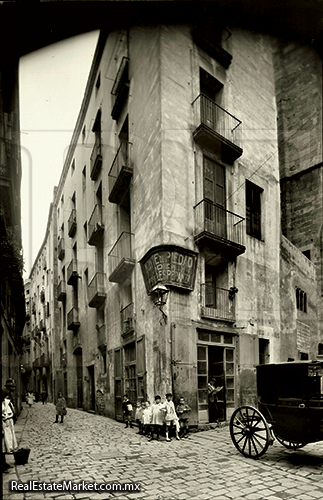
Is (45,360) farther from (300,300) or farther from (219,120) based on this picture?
Result: (219,120)

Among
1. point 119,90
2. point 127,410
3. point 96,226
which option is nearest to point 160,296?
point 96,226

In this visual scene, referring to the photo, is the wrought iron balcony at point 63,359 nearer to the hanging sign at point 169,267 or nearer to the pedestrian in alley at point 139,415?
the pedestrian in alley at point 139,415

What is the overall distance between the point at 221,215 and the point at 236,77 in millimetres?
4102

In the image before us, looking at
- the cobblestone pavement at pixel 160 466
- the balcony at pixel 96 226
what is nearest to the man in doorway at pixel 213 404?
the cobblestone pavement at pixel 160 466

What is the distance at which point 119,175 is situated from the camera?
11055 mm

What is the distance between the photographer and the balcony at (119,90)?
11686mm

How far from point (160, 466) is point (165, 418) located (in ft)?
9.43

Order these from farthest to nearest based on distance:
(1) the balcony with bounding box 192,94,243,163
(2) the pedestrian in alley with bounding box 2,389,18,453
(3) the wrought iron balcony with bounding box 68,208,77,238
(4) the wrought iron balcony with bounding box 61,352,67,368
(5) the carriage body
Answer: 1. (1) the balcony with bounding box 192,94,243,163
2. (4) the wrought iron balcony with bounding box 61,352,67,368
3. (3) the wrought iron balcony with bounding box 68,208,77,238
4. (5) the carriage body
5. (2) the pedestrian in alley with bounding box 2,389,18,453

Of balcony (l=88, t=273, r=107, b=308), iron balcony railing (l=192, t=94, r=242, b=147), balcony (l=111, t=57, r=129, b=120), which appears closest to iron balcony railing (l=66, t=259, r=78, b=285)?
balcony (l=88, t=273, r=107, b=308)

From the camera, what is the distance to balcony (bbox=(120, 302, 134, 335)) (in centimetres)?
1096

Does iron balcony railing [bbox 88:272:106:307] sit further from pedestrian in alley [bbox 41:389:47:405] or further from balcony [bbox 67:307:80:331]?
pedestrian in alley [bbox 41:389:47:405]

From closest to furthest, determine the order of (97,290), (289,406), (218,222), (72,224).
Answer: (289,406), (72,224), (97,290), (218,222)

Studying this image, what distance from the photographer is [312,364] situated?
22.6 ft

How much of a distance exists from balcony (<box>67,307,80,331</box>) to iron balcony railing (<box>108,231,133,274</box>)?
51.6 inches
